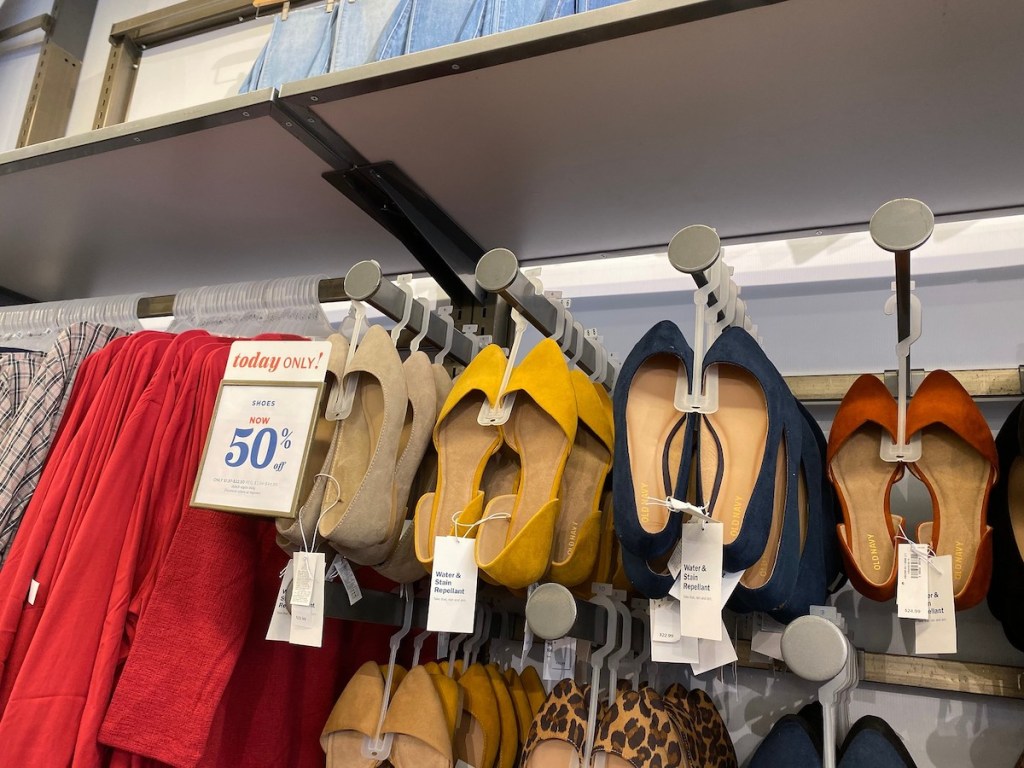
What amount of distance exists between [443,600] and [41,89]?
2.23 meters

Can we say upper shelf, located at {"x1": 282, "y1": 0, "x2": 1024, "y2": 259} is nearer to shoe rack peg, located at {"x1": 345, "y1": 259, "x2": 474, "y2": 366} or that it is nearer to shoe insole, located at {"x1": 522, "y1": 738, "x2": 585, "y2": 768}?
shoe rack peg, located at {"x1": 345, "y1": 259, "x2": 474, "y2": 366}

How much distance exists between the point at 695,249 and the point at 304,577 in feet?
1.93

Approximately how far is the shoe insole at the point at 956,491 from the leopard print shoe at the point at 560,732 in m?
0.45

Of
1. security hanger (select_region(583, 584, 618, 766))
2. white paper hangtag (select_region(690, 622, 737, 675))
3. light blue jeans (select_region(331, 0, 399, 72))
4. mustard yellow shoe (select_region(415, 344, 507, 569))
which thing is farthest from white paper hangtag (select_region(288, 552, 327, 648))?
light blue jeans (select_region(331, 0, 399, 72))

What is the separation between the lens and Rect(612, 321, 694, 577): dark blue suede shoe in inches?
30.7

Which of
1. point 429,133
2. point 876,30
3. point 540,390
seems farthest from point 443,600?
point 876,30

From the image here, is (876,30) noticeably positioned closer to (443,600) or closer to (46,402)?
(443,600)

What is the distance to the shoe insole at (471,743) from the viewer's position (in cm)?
105

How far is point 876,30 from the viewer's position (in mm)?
877

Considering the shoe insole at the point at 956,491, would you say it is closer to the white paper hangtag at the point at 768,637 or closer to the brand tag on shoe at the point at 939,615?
the brand tag on shoe at the point at 939,615

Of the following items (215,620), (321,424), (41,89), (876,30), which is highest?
(41,89)

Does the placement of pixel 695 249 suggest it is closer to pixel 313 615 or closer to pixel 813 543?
pixel 813 543

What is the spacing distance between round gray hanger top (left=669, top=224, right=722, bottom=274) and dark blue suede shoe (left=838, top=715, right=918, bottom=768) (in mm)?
542

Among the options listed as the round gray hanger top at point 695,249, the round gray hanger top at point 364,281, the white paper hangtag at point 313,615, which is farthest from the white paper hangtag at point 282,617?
the round gray hanger top at point 695,249
